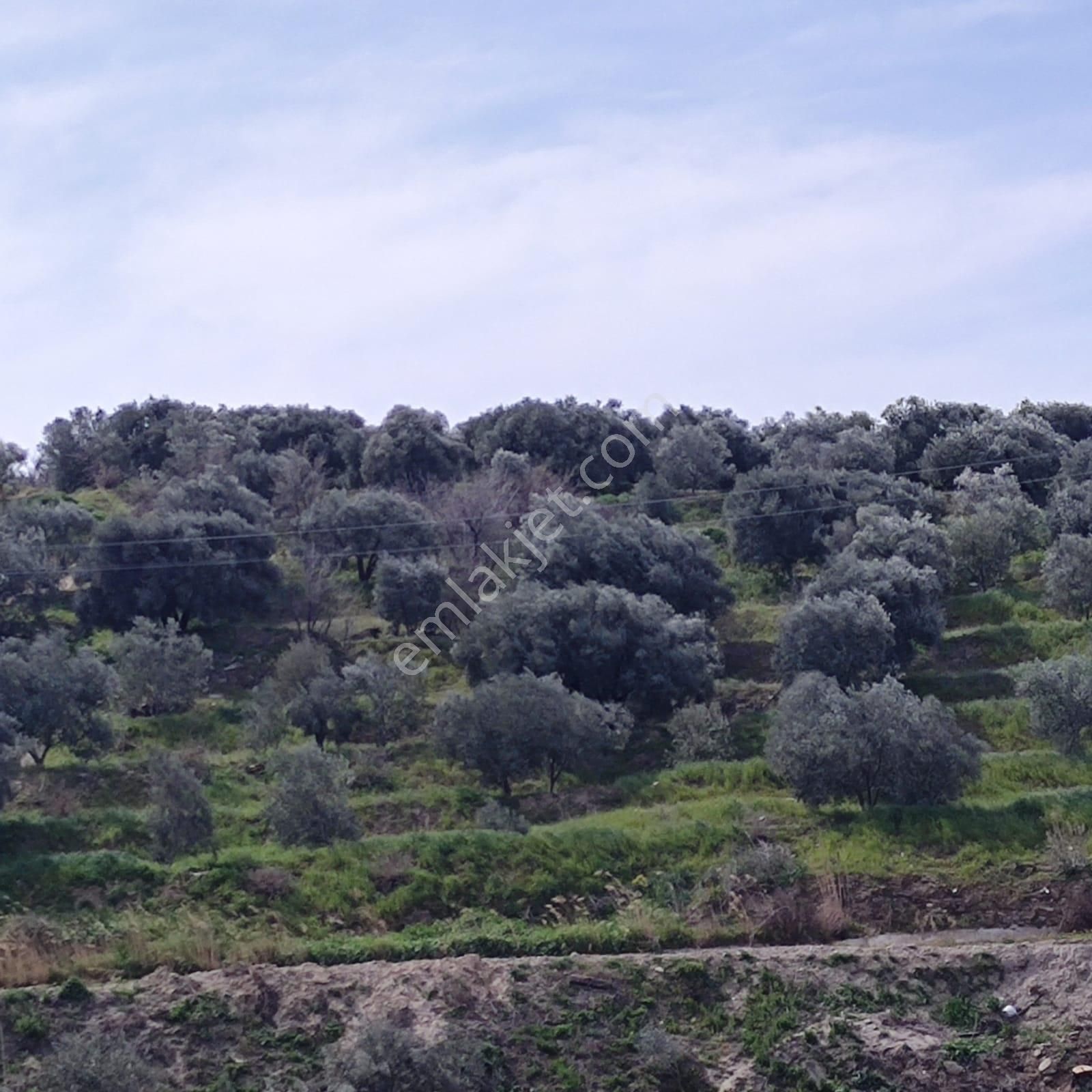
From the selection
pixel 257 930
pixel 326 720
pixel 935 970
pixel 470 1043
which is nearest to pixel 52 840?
pixel 257 930

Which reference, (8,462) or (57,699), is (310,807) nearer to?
(57,699)

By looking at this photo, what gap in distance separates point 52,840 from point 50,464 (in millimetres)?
38299

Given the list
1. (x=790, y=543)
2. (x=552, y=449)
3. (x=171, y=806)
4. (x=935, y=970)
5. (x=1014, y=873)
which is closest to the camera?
(x=935, y=970)

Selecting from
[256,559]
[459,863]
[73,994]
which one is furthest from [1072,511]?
[73,994]

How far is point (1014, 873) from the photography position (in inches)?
772

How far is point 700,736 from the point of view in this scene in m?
28.1

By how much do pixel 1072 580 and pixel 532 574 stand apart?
13020 mm

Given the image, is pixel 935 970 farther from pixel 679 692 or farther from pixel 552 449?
pixel 552 449

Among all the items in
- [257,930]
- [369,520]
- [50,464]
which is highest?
[50,464]

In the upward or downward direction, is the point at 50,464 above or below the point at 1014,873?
above

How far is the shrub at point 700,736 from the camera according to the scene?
1098 inches

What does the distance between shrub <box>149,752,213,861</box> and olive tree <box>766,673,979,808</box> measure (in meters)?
8.97

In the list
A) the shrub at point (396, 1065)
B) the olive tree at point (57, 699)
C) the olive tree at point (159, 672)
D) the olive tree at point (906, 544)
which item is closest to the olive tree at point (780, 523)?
the olive tree at point (906, 544)

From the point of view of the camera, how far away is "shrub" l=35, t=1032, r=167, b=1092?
13.7 m
